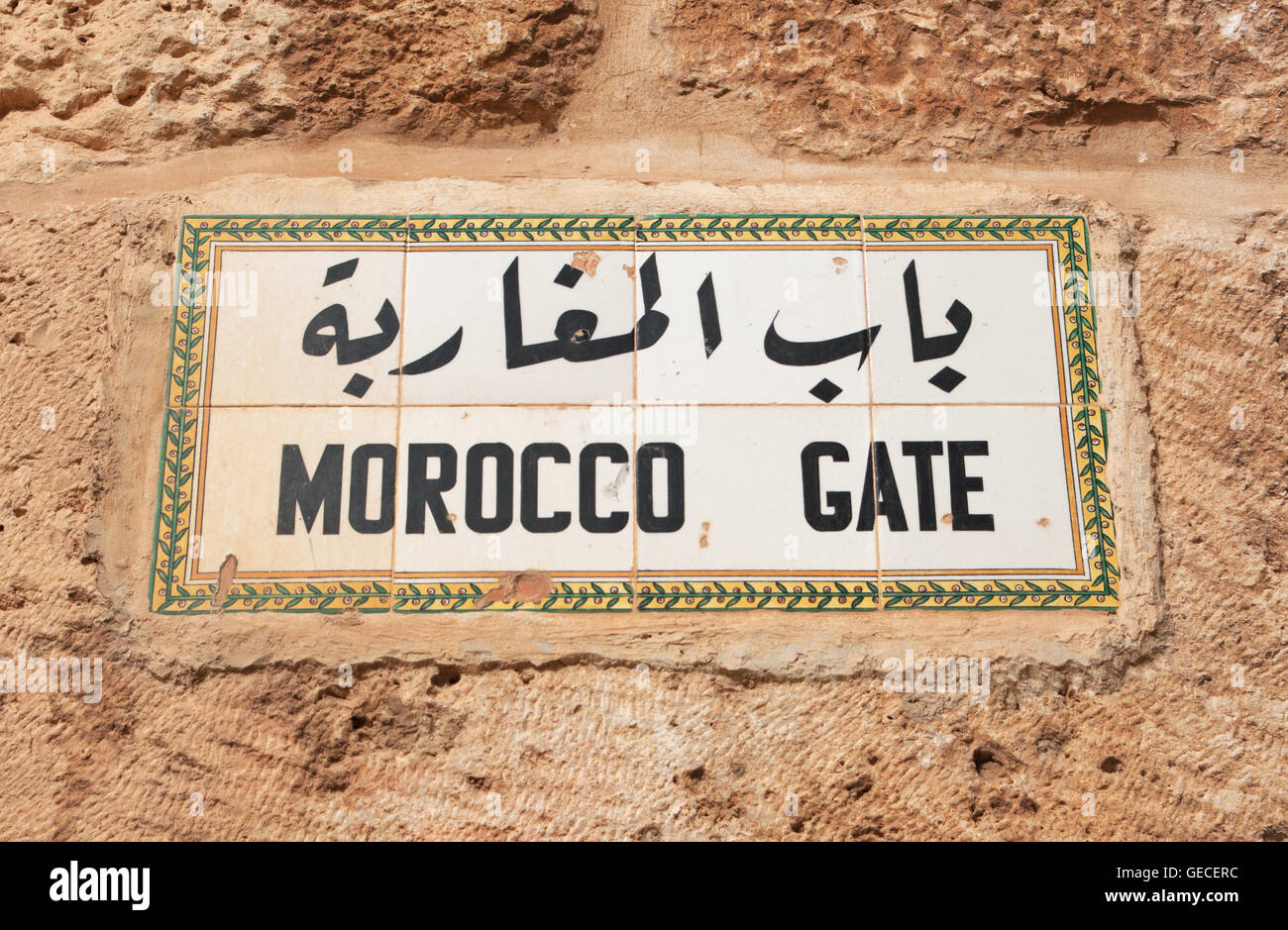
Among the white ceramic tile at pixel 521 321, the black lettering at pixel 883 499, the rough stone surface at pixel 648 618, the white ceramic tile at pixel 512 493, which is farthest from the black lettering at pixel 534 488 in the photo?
the black lettering at pixel 883 499

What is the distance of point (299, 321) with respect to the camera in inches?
104

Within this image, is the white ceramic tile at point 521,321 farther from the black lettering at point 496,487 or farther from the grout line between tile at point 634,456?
the black lettering at point 496,487

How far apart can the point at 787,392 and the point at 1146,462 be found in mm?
962

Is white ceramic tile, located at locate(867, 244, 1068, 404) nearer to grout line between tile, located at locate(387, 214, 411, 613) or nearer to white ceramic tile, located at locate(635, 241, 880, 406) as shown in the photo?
white ceramic tile, located at locate(635, 241, 880, 406)

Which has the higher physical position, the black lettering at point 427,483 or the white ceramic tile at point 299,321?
the white ceramic tile at point 299,321

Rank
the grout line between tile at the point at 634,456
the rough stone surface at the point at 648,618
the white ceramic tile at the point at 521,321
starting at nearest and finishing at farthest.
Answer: the rough stone surface at the point at 648,618 < the grout line between tile at the point at 634,456 < the white ceramic tile at the point at 521,321

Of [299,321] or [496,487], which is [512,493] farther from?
[299,321]

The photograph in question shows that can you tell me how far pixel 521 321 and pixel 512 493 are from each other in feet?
1.59

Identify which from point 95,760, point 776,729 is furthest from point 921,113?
point 95,760

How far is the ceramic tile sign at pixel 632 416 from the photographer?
248 cm

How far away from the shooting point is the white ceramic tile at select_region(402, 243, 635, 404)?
8.48 ft

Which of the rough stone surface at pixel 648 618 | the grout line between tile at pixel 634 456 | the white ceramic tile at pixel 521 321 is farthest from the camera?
the white ceramic tile at pixel 521 321

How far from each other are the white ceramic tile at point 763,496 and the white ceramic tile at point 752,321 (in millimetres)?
69

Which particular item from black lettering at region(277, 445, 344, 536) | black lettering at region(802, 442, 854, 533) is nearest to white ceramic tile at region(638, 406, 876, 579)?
black lettering at region(802, 442, 854, 533)
